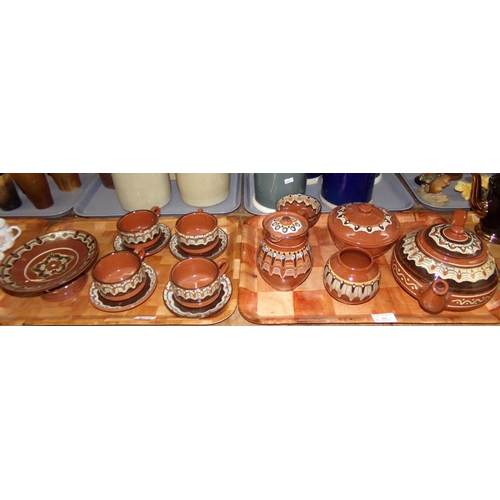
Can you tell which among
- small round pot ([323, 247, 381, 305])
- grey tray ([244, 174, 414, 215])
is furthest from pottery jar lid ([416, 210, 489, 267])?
grey tray ([244, 174, 414, 215])

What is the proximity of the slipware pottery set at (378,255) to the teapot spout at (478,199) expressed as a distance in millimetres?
315

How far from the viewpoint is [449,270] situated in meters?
0.95

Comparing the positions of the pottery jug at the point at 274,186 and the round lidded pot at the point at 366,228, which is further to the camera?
the pottery jug at the point at 274,186

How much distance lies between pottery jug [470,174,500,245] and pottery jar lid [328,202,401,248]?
0.39m

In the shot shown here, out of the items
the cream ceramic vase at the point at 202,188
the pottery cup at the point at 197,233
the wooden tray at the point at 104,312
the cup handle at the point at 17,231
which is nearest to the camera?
the wooden tray at the point at 104,312

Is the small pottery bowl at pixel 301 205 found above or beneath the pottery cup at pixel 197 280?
above

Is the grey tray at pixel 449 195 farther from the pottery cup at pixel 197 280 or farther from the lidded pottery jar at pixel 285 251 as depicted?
the pottery cup at pixel 197 280

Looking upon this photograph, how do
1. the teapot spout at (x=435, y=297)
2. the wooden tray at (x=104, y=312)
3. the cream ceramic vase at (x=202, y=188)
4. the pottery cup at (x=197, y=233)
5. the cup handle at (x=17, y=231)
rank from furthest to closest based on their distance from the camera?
the cream ceramic vase at (x=202, y=188)
the cup handle at (x=17, y=231)
the pottery cup at (x=197, y=233)
the wooden tray at (x=104, y=312)
the teapot spout at (x=435, y=297)

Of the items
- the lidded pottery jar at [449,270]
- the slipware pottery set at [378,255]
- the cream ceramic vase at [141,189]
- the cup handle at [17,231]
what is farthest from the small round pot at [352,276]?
the cup handle at [17,231]

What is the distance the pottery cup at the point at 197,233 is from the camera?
3.78 feet

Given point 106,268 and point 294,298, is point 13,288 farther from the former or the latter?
point 294,298

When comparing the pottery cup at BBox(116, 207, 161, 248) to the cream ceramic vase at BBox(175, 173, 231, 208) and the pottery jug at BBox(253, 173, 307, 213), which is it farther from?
the pottery jug at BBox(253, 173, 307, 213)

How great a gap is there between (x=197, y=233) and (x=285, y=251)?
0.37 m

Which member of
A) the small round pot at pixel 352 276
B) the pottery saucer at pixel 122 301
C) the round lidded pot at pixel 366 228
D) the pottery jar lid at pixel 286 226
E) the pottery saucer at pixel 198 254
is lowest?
the pottery saucer at pixel 122 301
